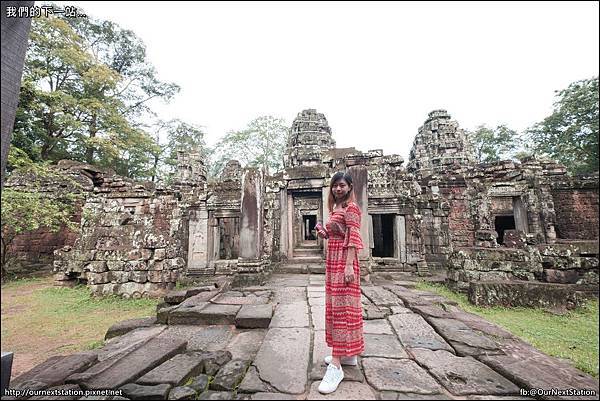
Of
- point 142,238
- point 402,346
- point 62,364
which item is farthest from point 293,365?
point 142,238

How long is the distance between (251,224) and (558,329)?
5823mm

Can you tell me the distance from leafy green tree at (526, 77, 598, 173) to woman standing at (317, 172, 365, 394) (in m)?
18.7

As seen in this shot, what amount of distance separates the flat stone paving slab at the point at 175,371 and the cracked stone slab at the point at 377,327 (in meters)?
2.01

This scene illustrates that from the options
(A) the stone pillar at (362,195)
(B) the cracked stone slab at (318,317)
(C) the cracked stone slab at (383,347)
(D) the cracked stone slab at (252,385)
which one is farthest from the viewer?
(A) the stone pillar at (362,195)

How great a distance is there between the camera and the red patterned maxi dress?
7.26 ft

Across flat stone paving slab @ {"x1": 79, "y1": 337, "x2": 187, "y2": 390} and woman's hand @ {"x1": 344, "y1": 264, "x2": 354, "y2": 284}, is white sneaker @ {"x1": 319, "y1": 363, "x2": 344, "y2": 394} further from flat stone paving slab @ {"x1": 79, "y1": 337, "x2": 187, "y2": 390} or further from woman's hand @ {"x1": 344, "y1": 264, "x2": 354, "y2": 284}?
flat stone paving slab @ {"x1": 79, "y1": 337, "x2": 187, "y2": 390}

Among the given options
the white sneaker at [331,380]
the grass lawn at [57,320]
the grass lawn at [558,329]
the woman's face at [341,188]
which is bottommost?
the grass lawn at [57,320]

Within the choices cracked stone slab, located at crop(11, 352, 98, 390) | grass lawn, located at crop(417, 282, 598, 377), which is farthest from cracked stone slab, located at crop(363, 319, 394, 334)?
cracked stone slab, located at crop(11, 352, 98, 390)

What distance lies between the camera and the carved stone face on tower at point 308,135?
14.3 m

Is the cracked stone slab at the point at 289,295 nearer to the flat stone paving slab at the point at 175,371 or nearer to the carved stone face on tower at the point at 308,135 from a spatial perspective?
the flat stone paving slab at the point at 175,371

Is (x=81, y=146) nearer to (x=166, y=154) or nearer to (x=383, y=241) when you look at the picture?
(x=166, y=154)

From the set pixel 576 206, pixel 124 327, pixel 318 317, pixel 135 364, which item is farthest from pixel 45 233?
pixel 576 206

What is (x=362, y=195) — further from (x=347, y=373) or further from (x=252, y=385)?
(x=252, y=385)

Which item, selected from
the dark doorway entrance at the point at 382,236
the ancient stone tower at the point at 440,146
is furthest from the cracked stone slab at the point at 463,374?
the ancient stone tower at the point at 440,146
